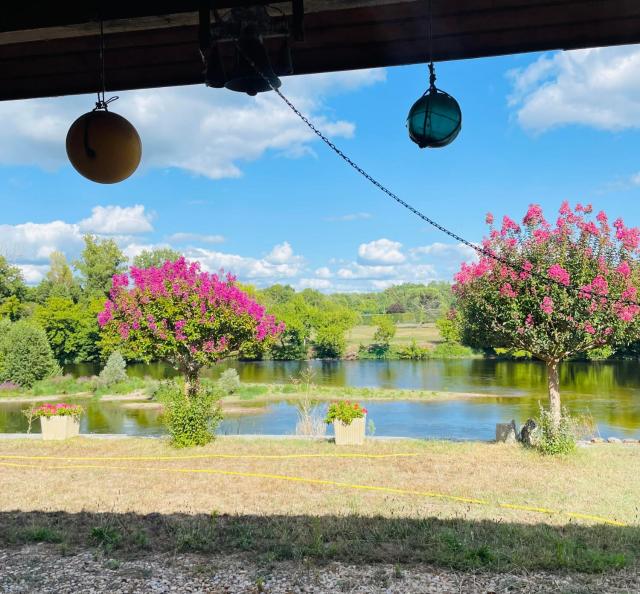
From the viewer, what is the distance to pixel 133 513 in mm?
4207

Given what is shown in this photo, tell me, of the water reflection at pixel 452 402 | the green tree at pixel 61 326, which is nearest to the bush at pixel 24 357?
the water reflection at pixel 452 402

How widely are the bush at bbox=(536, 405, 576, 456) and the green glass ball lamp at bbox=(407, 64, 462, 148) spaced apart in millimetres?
5492

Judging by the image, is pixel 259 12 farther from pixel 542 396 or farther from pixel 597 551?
pixel 542 396

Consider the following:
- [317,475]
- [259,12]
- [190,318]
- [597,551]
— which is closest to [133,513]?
[317,475]

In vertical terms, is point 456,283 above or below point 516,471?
above

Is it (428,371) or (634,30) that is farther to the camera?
(428,371)

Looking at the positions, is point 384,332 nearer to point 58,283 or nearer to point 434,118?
point 58,283

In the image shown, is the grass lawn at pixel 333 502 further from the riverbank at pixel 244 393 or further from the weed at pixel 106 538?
the riverbank at pixel 244 393

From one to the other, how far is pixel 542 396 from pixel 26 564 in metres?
15.4

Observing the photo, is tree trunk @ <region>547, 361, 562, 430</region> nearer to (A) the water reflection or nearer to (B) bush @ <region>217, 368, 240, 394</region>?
(A) the water reflection

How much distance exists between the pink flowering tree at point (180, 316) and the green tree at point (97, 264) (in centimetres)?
2589

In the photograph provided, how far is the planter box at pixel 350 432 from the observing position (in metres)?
7.45

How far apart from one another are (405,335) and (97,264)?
69.3 ft

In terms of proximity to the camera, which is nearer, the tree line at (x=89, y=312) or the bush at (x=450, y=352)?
the tree line at (x=89, y=312)
